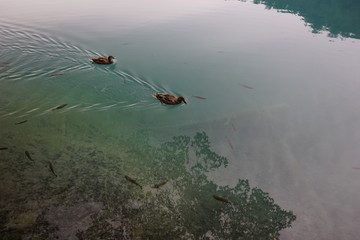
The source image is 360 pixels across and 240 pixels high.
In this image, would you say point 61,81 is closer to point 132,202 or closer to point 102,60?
point 102,60

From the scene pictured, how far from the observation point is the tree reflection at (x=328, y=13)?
13.7 m

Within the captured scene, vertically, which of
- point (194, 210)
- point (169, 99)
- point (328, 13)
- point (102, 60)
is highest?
point (328, 13)

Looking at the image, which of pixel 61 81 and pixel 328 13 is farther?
pixel 328 13

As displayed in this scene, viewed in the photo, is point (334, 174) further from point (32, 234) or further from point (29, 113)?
point (29, 113)

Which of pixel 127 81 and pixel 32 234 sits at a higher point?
pixel 127 81

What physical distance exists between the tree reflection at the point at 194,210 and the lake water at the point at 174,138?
16 millimetres

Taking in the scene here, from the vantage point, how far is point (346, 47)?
1057 centimetres

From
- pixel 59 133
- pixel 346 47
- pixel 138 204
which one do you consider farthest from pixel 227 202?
pixel 346 47

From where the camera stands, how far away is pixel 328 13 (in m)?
17.8

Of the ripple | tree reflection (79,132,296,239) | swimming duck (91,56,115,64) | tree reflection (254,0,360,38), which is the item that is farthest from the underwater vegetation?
tree reflection (254,0,360,38)

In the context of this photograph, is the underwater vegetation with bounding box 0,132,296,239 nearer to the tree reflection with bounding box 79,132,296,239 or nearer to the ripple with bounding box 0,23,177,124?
the tree reflection with bounding box 79,132,296,239

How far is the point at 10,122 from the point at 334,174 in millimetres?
6146

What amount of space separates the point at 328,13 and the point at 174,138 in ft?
63.3

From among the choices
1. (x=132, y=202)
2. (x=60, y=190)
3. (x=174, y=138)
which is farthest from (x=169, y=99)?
(x=60, y=190)
